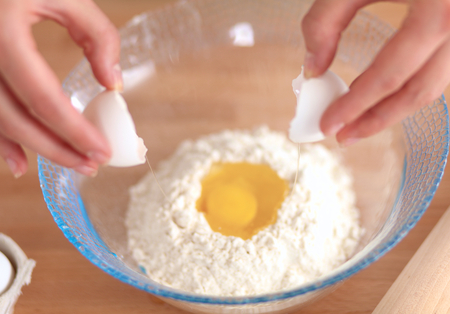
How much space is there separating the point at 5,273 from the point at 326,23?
0.85m

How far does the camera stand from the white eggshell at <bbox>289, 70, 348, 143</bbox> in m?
0.76

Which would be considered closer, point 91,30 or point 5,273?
point 91,30

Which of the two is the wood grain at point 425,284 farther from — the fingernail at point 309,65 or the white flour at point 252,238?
the fingernail at point 309,65

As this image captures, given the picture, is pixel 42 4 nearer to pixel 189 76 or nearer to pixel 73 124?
pixel 73 124

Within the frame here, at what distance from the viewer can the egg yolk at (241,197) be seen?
1024mm

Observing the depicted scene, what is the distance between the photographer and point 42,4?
2.18ft

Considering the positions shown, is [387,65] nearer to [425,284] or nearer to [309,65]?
[309,65]

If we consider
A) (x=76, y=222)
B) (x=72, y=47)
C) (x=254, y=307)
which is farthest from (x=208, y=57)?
(x=254, y=307)

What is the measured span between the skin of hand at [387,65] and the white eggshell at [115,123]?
1.19ft

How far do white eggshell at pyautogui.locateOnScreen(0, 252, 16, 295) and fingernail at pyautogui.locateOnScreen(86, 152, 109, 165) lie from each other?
394 millimetres

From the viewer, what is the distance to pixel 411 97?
672mm

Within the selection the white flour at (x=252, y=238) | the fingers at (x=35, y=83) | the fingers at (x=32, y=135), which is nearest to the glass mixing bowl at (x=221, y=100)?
the white flour at (x=252, y=238)

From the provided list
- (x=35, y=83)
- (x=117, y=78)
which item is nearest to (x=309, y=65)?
(x=117, y=78)

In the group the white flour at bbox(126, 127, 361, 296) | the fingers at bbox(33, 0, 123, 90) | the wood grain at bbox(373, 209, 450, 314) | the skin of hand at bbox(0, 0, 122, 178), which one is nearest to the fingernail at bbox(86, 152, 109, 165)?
the skin of hand at bbox(0, 0, 122, 178)
